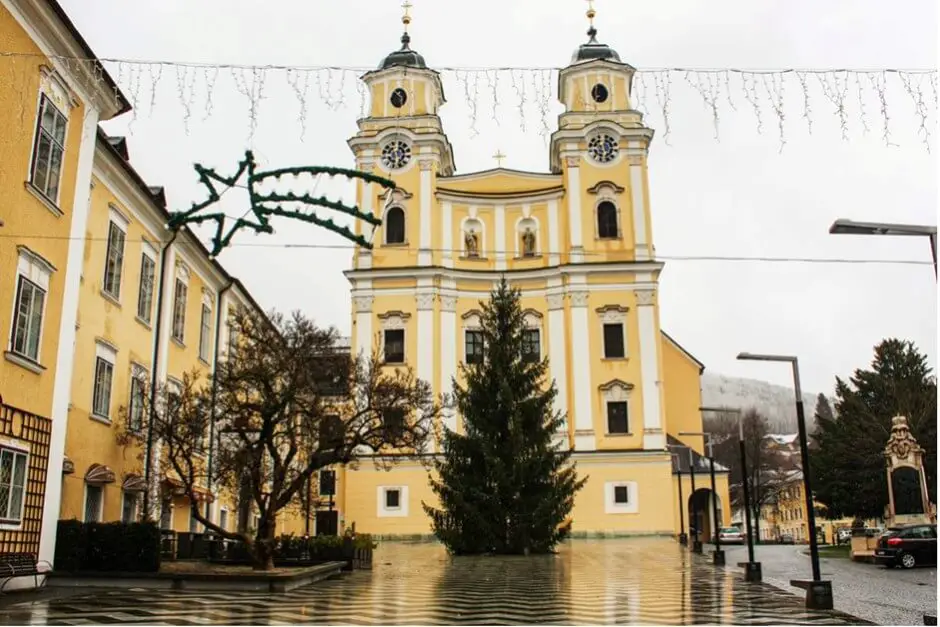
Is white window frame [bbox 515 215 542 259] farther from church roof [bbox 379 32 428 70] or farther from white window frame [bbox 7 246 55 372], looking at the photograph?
white window frame [bbox 7 246 55 372]

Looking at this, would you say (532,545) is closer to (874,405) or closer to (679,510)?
(679,510)

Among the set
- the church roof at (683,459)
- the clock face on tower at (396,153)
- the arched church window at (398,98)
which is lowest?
the church roof at (683,459)

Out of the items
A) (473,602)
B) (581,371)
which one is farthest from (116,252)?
(581,371)

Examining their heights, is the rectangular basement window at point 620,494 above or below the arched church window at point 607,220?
below

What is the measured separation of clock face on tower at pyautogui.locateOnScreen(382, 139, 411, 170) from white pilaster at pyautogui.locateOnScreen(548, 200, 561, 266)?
25.0 feet

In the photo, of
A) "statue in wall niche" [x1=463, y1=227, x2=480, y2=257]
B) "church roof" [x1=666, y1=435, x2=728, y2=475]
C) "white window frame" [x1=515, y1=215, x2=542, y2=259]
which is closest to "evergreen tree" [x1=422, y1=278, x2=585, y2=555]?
"statue in wall niche" [x1=463, y1=227, x2=480, y2=257]

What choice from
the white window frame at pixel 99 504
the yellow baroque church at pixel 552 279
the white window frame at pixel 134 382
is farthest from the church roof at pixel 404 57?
the white window frame at pixel 99 504

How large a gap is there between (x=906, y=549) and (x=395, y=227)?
28.6 metres

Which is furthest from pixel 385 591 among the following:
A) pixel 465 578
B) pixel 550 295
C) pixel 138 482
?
pixel 550 295

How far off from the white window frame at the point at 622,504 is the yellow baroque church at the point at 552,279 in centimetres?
7

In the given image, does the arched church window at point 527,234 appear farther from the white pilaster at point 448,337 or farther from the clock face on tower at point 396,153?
the clock face on tower at point 396,153

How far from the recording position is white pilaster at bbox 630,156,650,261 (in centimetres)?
4600

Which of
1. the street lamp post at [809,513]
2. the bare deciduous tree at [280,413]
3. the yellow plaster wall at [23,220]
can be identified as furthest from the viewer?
the bare deciduous tree at [280,413]

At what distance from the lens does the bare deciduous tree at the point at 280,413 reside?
20.0m
